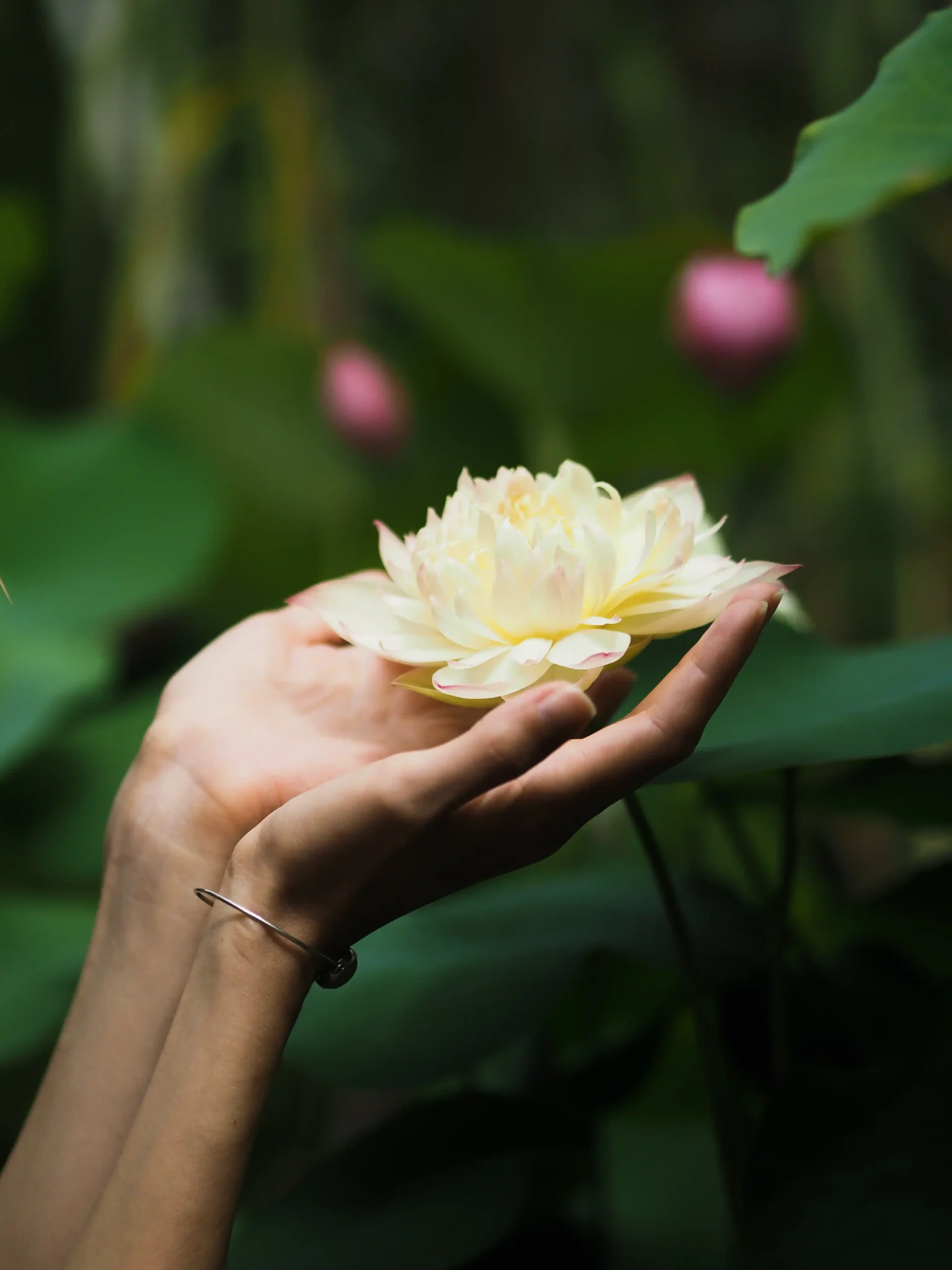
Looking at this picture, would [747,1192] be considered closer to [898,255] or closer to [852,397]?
[852,397]

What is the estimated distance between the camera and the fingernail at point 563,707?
33cm

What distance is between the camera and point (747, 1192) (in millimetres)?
494

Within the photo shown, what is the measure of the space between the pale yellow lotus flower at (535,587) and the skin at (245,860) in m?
0.03

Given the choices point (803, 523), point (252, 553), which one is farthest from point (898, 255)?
point (252, 553)

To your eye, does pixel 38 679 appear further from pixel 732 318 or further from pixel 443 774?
pixel 732 318

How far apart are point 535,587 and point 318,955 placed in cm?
15

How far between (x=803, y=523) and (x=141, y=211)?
1119mm

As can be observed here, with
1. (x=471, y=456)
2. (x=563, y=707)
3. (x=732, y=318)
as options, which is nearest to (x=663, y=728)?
(x=563, y=707)

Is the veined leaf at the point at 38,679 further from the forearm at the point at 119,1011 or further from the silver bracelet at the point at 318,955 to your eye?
the silver bracelet at the point at 318,955

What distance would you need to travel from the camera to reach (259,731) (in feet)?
1.58

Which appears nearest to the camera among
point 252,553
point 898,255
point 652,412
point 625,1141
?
point 625,1141

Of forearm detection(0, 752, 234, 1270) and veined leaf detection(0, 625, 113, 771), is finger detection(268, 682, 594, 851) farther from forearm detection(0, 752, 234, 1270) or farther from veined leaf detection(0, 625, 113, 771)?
veined leaf detection(0, 625, 113, 771)

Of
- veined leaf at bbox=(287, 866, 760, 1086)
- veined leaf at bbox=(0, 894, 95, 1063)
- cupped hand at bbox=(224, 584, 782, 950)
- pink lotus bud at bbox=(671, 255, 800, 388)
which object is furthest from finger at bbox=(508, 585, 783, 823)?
pink lotus bud at bbox=(671, 255, 800, 388)

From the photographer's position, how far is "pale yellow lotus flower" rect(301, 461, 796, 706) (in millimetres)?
388
